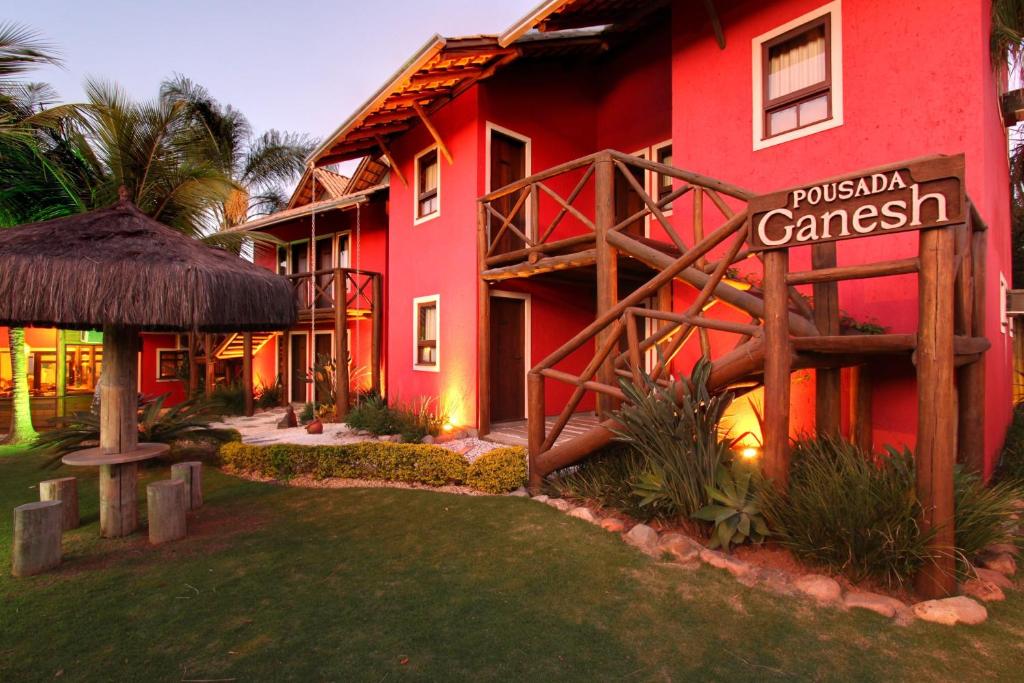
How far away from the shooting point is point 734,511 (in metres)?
3.81

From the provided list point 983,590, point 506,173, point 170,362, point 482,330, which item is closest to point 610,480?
point 983,590

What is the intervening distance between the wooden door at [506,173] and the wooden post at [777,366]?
236 inches

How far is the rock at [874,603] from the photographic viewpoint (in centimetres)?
307

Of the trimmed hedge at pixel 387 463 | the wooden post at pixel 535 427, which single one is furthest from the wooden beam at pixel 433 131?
the trimmed hedge at pixel 387 463

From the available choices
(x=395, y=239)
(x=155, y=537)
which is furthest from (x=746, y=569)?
(x=395, y=239)

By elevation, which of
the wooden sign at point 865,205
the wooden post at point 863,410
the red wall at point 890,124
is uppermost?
the red wall at point 890,124

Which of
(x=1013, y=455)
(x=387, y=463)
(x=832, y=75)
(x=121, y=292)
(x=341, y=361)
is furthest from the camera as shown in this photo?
(x=341, y=361)

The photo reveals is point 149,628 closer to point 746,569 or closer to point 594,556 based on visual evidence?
point 594,556

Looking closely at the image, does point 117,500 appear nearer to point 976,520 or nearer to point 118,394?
point 118,394

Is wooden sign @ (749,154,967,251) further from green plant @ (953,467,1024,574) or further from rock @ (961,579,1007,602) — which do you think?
rock @ (961,579,1007,602)

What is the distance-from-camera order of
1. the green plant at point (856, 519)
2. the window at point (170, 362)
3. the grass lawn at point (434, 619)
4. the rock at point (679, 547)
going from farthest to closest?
the window at point (170, 362) < the rock at point (679, 547) < the green plant at point (856, 519) < the grass lawn at point (434, 619)

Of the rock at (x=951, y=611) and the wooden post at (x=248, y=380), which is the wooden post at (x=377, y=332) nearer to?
the wooden post at (x=248, y=380)

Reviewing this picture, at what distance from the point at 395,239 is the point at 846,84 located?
27.8 feet

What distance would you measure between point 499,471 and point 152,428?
5278 millimetres
